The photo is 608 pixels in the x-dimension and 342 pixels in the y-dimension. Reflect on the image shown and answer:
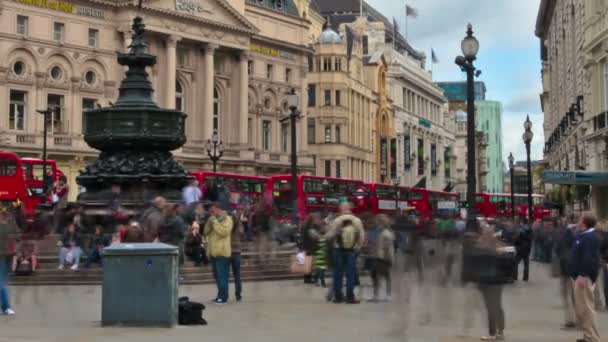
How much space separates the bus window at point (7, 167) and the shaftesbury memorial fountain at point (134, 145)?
1839 centimetres

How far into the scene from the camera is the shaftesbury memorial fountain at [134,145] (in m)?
25.2

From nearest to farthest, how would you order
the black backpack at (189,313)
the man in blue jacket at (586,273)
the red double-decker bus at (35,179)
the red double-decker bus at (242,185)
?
the man in blue jacket at (586,273) → the black backpack at (189,313) → the red double-decker bus at (35,179) → the red double-decker bus at (242,185)

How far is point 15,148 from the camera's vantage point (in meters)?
60.5

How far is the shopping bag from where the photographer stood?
23797mm

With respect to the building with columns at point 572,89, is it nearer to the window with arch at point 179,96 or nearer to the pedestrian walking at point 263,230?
the pedestrian walking at point 263,230

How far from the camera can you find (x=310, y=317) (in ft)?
54.6

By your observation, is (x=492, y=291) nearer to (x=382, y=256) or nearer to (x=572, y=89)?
(x=382, y=256)

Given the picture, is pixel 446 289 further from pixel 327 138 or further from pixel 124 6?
pixel 327 138

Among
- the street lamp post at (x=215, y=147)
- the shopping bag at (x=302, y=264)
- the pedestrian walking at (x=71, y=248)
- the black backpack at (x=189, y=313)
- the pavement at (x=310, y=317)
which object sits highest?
the street lamp post at (x=215, y=147)

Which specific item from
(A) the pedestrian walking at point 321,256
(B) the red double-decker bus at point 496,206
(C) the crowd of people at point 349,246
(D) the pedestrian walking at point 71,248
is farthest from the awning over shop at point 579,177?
(B) the red double-decker bus at point 496,206

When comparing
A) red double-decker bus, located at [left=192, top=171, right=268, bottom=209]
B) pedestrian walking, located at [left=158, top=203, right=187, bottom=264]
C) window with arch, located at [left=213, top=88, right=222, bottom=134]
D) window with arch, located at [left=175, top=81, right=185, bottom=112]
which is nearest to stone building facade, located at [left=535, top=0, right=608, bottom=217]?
red double-decker bus, located at [left=192, top=171, right=268, bottom=209]

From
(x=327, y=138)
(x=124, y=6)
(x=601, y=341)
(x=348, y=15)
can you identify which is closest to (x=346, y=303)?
(x=601, y=341)

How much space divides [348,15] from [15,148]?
66.6 meters

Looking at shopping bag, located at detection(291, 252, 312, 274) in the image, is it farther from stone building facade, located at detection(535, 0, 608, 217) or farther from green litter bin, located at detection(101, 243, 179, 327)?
stone building facade, located at detection(535, 0, 608, 217)
